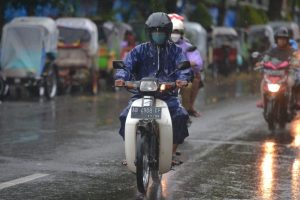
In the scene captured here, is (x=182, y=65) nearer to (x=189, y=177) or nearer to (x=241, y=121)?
(x=189, y=177)

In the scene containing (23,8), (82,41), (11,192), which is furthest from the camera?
(23,8)

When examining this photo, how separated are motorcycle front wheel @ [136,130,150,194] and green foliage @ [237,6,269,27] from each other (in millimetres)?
39221

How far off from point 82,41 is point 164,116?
48.9ft

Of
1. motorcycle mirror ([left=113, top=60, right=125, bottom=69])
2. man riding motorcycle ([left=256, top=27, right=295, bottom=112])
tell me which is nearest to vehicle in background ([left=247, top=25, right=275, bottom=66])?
man riding motorcycle ([left=256, top=27, right=295, bottom=112])

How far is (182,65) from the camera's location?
7.21 meters

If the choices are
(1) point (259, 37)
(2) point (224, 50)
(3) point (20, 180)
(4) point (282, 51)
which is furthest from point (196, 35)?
(3) point (20, 180)

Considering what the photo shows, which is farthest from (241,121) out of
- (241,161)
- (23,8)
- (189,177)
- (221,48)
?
(221,48)

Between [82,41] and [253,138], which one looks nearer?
[253,138]

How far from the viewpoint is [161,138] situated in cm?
715

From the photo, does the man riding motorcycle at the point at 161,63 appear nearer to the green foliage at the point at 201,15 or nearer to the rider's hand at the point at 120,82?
the rider's hand at the point at 120,82

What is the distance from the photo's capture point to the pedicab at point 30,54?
61.4ft

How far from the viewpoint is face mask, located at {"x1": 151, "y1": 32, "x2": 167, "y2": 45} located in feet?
24.5

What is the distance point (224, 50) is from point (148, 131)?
26608 millimetres

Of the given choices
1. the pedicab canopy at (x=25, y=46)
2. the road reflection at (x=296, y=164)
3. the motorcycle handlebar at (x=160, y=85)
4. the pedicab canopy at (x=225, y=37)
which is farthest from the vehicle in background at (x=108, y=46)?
the motorcycle handlebar at (x=160, y=85)
